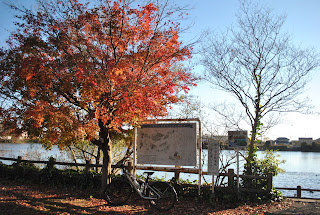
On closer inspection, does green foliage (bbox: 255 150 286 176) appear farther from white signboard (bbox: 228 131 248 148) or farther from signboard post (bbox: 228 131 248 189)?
white signboard (bbox: 228 131 248 148)

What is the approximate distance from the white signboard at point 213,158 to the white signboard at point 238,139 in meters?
0.43

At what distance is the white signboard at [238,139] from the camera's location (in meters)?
7.52

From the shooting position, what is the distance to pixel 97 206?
6.93 meters

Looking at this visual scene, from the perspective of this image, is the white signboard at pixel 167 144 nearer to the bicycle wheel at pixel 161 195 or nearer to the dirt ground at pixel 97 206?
the bicycle wheel at pixel 161 195

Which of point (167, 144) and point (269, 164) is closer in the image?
point (167, 144)

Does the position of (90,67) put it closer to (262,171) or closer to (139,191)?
(139,191)

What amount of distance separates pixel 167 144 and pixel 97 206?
2.59 meters

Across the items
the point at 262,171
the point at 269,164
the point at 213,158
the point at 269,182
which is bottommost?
the point at 269,182

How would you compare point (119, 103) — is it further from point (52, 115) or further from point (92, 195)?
point (92, 195)

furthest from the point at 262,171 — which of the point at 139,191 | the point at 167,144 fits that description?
the point at 139,191

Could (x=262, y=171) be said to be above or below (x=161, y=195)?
above

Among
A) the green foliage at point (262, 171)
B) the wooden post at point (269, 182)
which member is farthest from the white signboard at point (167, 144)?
the wooden post at point (269, 182)

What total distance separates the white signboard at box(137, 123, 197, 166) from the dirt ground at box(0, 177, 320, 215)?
4.03ft


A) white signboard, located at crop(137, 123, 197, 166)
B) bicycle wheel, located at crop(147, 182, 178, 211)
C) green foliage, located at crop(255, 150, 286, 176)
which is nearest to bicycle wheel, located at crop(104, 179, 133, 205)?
bicycle wheel, located at crop(147, 182, 178, 211)
